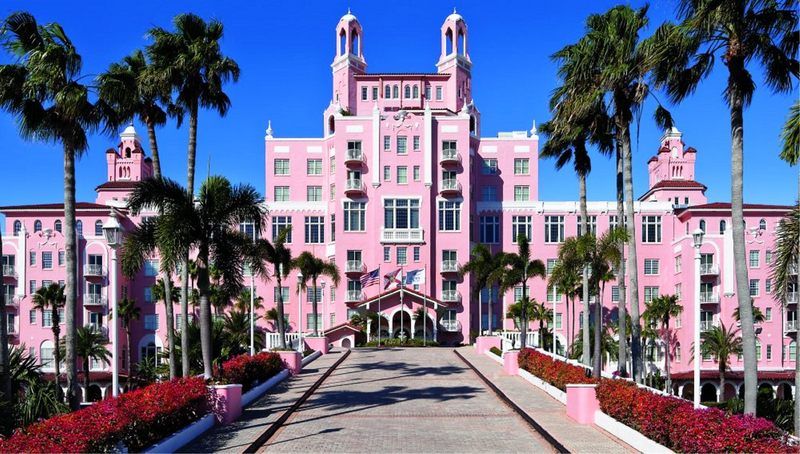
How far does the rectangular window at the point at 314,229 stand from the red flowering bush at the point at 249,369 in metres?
35.8

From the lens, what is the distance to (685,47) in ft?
57.5

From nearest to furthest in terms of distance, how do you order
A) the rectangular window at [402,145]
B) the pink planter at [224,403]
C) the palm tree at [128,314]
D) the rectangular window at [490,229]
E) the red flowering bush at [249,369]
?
the pink planter at [224,403]
the red flowering bush at [249,369]
the palm tree at [128,314]
the rectangular window at [402,145]
the rectangular window at [490,229]

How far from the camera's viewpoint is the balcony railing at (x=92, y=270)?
61.4 meters

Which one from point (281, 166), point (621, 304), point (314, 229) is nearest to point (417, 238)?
point (314, 229)

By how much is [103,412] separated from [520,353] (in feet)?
69.7

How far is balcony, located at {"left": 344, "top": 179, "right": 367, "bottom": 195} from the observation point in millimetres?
61719

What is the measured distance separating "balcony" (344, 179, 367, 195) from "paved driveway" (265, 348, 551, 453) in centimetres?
3108

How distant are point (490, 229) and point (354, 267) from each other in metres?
12.9

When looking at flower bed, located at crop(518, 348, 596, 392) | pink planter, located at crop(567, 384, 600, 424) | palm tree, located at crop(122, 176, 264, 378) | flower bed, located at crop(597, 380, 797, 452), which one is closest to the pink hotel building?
flower bed, located at crop(518, 348, 596, 392)

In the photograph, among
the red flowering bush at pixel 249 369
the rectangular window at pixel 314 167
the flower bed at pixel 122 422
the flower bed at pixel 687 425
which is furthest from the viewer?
the rectangular window at pixel 314 167

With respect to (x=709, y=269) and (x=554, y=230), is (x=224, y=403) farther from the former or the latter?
(x=709, y=269)

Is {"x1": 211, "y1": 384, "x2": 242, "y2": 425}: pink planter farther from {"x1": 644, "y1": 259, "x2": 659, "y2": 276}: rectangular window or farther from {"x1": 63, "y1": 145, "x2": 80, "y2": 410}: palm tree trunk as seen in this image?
{"x1": 644, "y1": 259, "x2": 659, "y2": 276}: rectangular window

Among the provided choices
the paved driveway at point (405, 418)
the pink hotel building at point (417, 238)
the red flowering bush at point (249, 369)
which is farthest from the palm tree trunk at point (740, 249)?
the pink hotel building at point (417, 238)

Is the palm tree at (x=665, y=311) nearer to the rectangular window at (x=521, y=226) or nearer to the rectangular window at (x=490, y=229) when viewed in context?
the rectangular window at (x=521, y=226)
